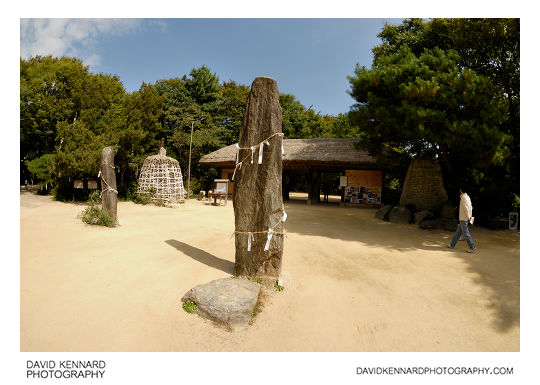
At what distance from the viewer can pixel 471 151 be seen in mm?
7074

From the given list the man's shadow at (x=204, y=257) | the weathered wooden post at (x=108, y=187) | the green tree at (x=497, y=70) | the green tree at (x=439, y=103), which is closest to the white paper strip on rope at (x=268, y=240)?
the man's shadow at (x=204, y=257)

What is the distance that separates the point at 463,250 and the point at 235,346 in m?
5.72

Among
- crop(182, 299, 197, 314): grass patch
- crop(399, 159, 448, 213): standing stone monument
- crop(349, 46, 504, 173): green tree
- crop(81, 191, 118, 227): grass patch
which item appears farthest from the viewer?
crop(399, 159, 448, 213): standing stone monument

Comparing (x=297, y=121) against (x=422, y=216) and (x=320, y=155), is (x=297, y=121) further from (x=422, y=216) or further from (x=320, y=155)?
(x=422, y=216)

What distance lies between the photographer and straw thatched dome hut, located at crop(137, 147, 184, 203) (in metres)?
13.3

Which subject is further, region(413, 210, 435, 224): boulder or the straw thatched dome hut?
the straw thatched dome hut

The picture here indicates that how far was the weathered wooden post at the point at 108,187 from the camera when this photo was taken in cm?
761

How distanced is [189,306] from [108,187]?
6.04 m

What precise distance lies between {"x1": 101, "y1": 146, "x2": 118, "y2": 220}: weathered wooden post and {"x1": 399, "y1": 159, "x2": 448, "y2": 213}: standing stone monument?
9924 millimetres

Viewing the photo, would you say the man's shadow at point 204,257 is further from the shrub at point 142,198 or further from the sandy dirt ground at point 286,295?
the shrub at point 142,198

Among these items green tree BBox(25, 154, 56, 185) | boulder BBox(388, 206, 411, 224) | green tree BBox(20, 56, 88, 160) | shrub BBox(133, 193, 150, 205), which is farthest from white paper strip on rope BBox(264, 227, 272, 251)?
green tree BBox(25, 154, 56, 185)

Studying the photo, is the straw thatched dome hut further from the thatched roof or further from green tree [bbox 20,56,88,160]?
green tree [bbox 20,56,88,160]

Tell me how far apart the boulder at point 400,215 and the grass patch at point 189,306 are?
319 inches
